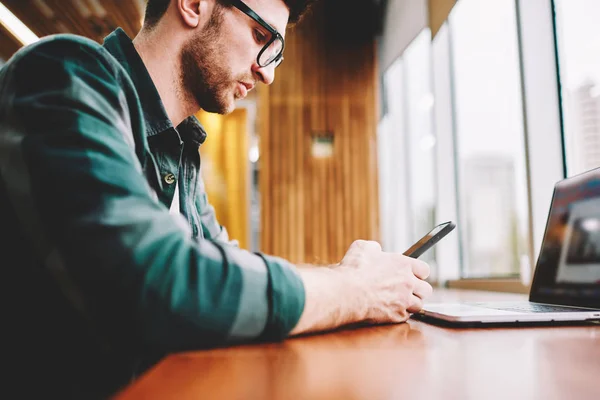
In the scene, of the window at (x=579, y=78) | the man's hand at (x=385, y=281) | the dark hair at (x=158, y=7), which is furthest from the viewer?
the window at (x=579, y=78)

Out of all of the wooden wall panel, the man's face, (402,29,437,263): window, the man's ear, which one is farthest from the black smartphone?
the wooden wall panel

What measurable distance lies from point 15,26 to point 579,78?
4.67 m

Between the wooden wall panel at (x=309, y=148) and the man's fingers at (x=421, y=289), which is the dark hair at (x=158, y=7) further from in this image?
the wooden wall panel at (x=309, y=148)

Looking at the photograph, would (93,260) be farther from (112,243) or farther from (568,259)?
(568,259)

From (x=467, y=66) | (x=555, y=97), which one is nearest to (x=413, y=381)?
(x=555, y=97)

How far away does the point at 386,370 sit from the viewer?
491 millimetres

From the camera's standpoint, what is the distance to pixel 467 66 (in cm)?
401

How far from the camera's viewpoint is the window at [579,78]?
2098 mm

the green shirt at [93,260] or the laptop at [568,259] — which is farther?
the laptop at [568,259]

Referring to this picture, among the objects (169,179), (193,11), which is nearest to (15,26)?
(193,11)

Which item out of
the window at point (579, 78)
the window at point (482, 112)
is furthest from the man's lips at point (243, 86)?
the window at point (482, 112)

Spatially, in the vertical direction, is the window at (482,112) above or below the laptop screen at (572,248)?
above

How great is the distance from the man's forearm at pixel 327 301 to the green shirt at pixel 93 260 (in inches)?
1.2

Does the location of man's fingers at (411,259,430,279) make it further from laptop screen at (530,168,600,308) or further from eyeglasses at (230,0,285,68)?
eyeglasses at (230,0,285,68)
